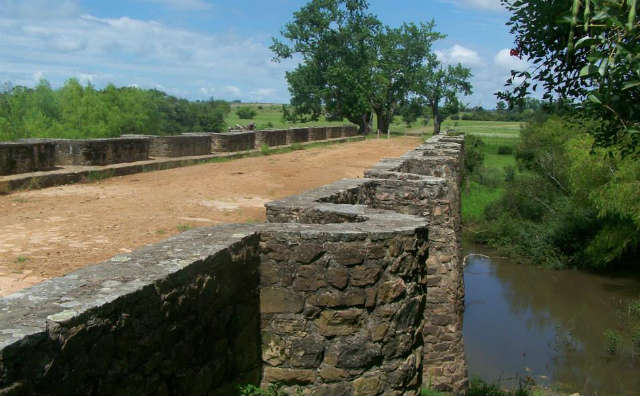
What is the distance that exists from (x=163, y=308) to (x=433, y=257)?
15.8ft

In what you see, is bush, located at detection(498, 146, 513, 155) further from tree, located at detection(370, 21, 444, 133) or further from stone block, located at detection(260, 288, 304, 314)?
stone block, located at detection(260, 288, 304, 314)

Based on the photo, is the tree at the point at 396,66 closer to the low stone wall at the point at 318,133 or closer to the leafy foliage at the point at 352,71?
the leafy foliage at the point at 352,71

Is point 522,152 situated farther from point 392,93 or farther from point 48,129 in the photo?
point 48,129

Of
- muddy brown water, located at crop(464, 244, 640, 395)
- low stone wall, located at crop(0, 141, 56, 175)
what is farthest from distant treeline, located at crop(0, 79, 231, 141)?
muddy brown water, located at crop(464, 244, 640, 395)

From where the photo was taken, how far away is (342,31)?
40781mm

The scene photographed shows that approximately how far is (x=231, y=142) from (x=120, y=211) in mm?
9957

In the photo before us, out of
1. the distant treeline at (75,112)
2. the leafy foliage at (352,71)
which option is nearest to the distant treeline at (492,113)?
the leafy foliage at (352,71)

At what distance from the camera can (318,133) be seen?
27016 millimetres

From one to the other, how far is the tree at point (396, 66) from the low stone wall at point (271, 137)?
18.2m

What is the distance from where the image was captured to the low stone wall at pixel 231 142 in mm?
17078

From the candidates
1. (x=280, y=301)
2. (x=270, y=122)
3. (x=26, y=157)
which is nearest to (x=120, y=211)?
(x=26, y=157)

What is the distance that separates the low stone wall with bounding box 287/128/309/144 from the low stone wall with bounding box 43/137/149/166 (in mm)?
9819

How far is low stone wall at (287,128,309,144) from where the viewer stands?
23000mm

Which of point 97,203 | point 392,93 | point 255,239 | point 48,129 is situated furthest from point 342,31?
point 255,239
